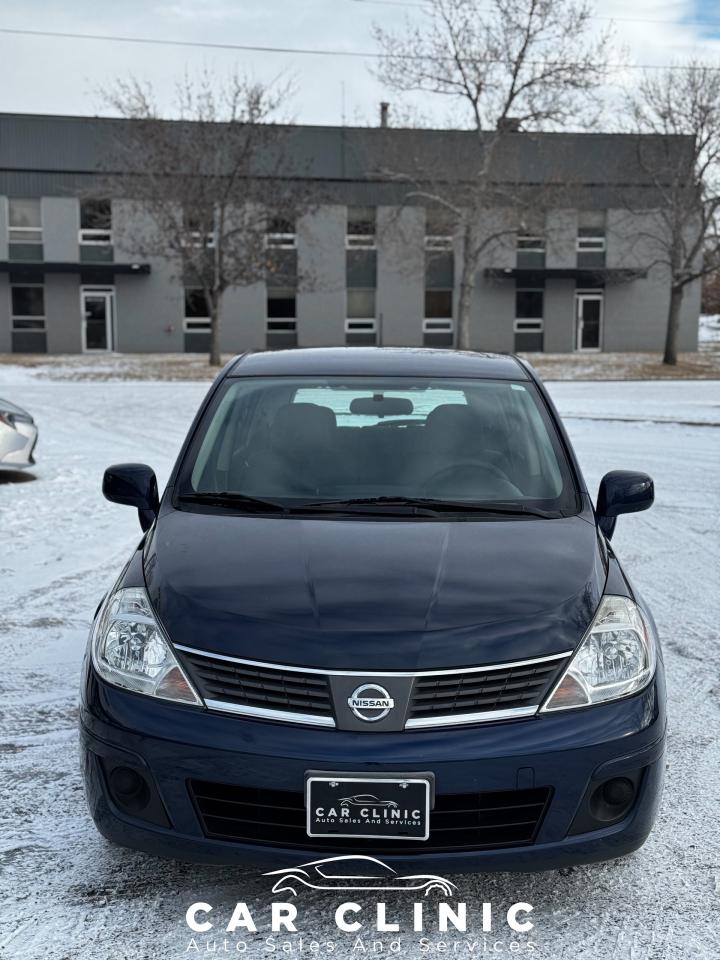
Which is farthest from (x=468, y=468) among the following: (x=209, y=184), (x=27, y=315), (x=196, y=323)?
(x=27, y=315)

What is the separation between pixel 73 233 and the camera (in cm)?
4397

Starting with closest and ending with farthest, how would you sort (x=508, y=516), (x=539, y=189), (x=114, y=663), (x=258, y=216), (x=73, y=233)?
(x=114, y=663), (x=508, y=516), (x=258, y=216), (x=539, y=189), (x=73, y=233)

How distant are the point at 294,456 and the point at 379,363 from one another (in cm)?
71

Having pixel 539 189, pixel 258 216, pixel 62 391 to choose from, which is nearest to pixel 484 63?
pixel 539 189

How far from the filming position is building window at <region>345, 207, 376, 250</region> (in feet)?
148

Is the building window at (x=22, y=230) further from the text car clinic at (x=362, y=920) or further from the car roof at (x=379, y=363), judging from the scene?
the text car clinic at (x=362, y=920)

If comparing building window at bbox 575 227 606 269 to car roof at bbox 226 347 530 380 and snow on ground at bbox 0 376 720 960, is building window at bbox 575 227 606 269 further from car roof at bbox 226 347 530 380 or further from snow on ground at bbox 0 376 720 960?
car roof at bbox 226 347 530 380

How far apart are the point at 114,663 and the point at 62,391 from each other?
21368mm

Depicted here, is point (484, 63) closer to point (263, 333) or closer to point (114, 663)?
point (263, 333)

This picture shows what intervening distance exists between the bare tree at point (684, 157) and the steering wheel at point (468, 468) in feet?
109

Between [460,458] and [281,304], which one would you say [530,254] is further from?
[460,458]

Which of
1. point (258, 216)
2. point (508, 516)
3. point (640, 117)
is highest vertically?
point (640, 117)

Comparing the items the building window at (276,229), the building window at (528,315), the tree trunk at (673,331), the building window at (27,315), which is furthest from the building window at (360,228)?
the tree trunk at (673,331)

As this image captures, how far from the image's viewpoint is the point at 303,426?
4305 millimetres
